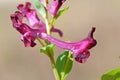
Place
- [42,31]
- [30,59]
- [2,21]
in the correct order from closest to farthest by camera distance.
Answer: [42,31], [30,59], [2,21]

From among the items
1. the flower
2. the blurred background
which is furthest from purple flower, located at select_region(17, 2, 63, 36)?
the blurred background

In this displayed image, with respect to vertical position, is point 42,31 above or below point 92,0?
above

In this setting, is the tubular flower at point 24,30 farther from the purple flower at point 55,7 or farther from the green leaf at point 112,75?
the green leaf at point 112,75

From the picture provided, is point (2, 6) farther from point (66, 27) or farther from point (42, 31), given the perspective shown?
point (42, 31)

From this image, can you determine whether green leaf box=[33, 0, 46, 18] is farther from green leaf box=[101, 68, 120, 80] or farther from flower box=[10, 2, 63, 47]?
green leaf box=[101, 68, 120, 80]

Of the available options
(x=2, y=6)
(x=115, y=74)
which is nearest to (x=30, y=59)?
(x=2, y=6)

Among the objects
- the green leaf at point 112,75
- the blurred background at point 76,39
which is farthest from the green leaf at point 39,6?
the blurred background at point 76,39

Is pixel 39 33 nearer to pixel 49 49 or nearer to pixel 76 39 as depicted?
pixel 49 49
